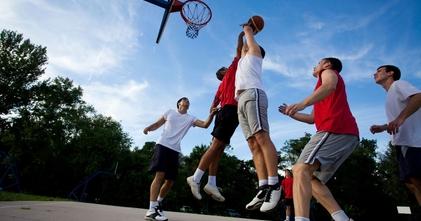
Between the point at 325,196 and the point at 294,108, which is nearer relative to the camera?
the point at 294,108

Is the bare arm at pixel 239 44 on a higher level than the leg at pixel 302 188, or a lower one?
higher

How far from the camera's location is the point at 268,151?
451cm

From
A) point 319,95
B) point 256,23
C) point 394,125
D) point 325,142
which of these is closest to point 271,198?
point 325,142

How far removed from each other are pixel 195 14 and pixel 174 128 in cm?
813

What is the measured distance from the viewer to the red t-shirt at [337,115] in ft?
13.7

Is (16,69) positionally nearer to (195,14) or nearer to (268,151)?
(195,14)

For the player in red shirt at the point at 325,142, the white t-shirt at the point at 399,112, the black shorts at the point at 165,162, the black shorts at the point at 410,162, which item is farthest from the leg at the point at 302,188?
the black shorts at the point at 165,162

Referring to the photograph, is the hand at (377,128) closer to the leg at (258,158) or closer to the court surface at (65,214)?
the leg at (258,158)

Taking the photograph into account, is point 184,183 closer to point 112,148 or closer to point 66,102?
point 112,148

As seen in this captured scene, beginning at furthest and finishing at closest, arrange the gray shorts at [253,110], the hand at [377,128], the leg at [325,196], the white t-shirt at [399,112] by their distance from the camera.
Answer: the hand at [377,128], the white t-shirt at [399,112], the gray shorts at [253,110], the leg at [325,196]

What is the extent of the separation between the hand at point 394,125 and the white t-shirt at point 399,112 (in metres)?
0.22

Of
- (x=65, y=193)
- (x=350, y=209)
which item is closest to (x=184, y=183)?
(x=65, y=193)

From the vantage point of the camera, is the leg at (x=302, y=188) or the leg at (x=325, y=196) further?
the leg at (x=325, y=196)

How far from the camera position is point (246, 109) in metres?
4.73
